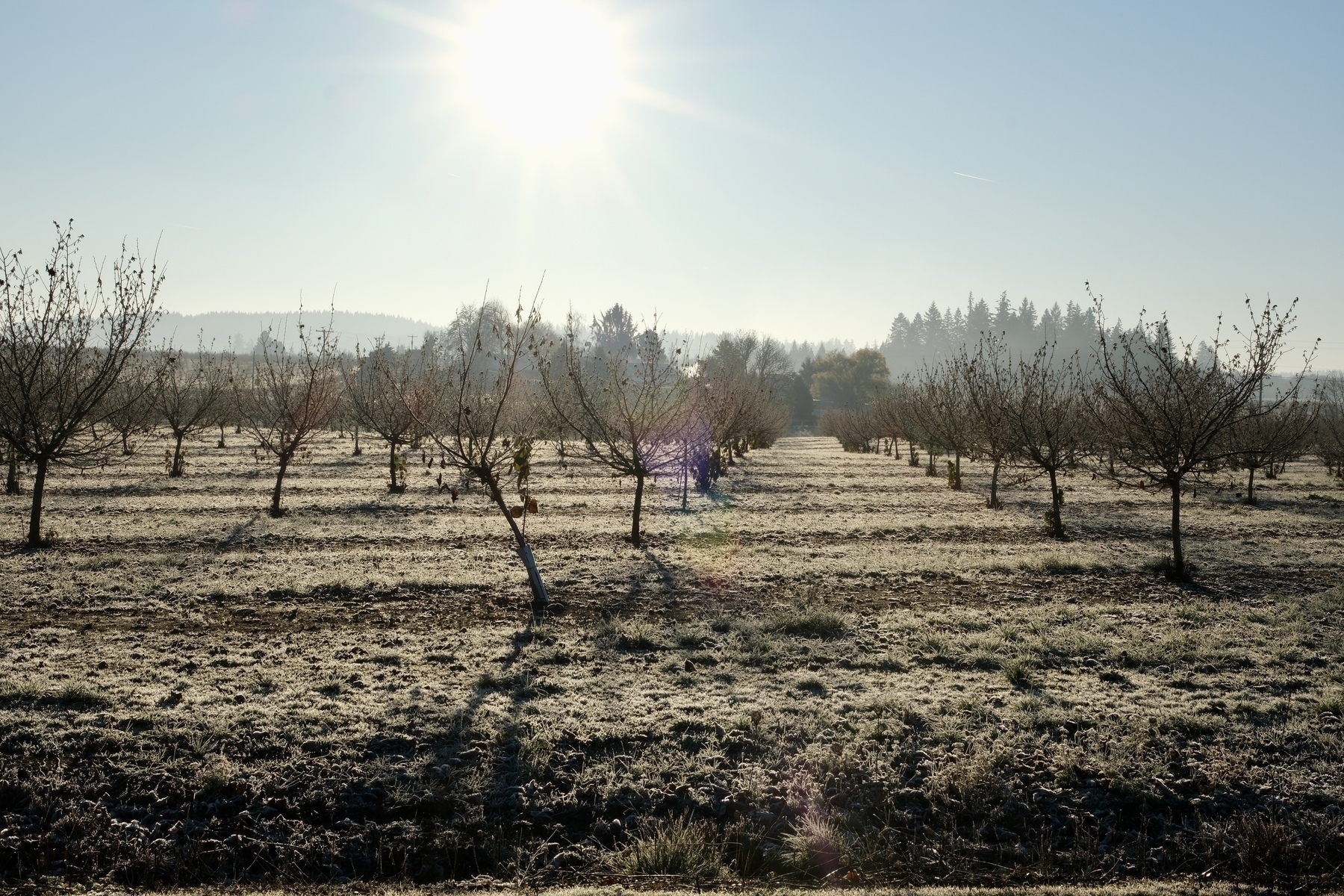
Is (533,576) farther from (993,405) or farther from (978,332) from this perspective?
(978,332)

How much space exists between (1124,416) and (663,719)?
474 inches

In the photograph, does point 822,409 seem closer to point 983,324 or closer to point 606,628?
point 983,324

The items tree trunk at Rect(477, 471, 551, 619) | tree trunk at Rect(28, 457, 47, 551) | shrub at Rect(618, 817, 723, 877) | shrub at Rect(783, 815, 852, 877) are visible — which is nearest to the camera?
shrub at Rect(618, 817, 723, 877)

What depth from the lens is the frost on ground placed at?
5.07 metres

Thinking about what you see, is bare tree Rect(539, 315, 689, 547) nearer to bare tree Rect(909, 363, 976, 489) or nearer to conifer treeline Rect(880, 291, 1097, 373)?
bare tree Rect(909, 363, 976, 489)

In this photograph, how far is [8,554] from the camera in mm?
12984

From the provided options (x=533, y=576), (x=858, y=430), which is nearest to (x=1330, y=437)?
(x=858, y=430)

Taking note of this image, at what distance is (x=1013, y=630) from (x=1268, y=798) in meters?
3.91

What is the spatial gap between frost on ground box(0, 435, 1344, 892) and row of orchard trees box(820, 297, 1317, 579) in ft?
8.63

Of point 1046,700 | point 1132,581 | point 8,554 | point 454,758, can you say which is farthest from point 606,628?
point 8,554

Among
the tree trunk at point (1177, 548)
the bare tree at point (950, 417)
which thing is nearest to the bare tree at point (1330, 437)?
the bare tree at point (950, 417)

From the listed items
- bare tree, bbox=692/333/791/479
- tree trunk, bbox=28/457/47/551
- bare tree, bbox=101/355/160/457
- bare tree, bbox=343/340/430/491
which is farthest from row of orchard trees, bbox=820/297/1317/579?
bare tree, bbox=101/355/160/457

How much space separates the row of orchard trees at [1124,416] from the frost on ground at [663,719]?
2.63 metres

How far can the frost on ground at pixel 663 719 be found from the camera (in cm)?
507
